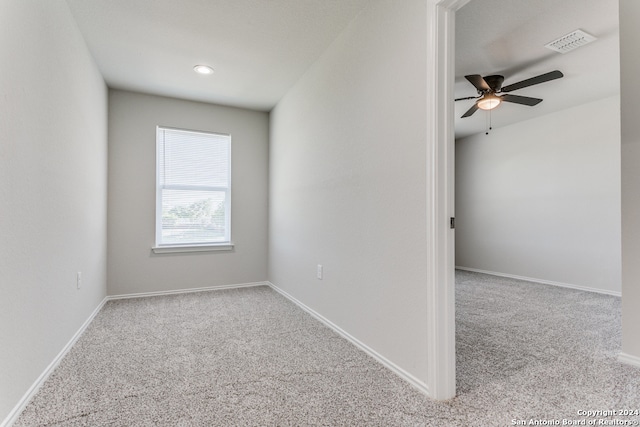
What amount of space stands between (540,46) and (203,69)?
304 centimetres

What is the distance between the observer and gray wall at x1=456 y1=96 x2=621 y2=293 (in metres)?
3.97

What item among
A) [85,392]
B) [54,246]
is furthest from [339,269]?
[54,246]

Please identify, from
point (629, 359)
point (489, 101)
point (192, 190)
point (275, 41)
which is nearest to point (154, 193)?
point (192, 190)

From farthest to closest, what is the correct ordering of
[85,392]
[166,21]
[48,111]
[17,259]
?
[166,21] → [48,111] → [85,392] → [17,259]

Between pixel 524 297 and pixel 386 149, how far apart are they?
2972 millimetres

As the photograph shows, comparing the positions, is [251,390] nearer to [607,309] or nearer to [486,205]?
[607,309]

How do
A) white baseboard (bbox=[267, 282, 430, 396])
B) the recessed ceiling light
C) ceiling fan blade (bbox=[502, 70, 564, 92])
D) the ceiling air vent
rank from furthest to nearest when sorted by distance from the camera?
1. the recessed ceiling light
2. ceiling fan blade (bbox=[502, 70, 564, 92])
3. the ceiling air vent
4. white baseboard (bbox=[267, 282, 430, 396])

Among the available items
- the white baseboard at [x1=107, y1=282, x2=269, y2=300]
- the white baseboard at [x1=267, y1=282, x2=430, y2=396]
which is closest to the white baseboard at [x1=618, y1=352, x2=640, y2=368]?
the white baseboard at [x1=267, y1=282, x2=430, y2=396]

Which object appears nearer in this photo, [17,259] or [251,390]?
[17,259]

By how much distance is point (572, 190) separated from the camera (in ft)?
14.0

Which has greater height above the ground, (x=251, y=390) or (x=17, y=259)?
(x=17, y=259)

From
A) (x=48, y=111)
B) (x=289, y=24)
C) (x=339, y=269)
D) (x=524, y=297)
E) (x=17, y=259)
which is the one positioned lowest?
(x=524, y=297)

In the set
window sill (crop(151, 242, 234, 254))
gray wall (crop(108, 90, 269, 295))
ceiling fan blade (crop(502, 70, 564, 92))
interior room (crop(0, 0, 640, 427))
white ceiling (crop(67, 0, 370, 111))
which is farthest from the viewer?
window sill (crop(151, 242, 234, 254))

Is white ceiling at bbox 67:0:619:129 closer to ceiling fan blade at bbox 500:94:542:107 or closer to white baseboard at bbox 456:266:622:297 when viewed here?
ceiling fan blade at bbox 500:94:542:107
